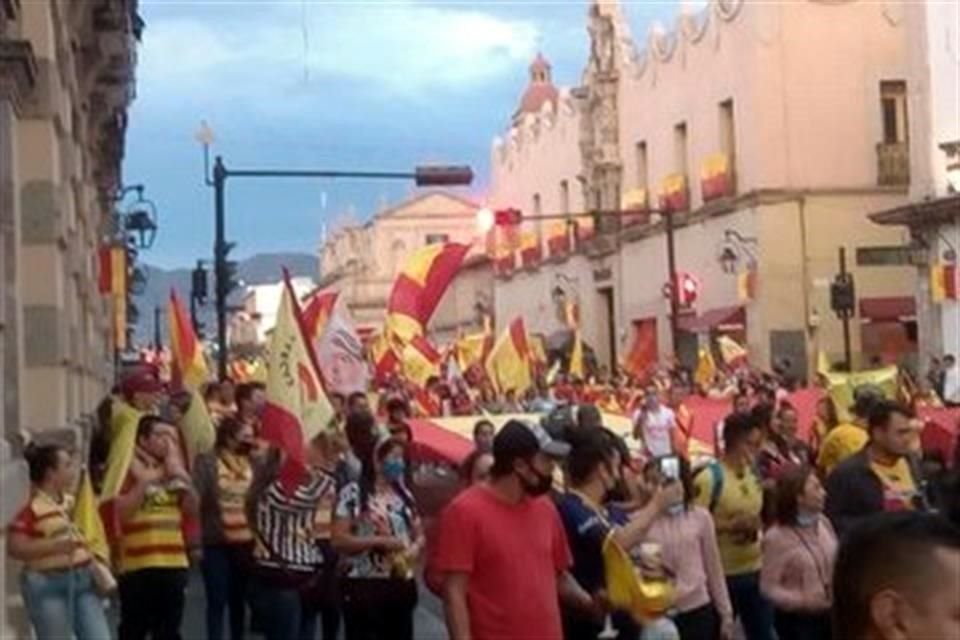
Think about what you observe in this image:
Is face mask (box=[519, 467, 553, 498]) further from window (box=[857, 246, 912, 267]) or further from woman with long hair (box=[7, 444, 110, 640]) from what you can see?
window (box=[857, 246, 912, 267])

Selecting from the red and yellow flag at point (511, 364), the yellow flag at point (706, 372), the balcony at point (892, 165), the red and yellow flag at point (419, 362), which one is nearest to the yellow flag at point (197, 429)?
the red and yellow flag at point (419, 362)

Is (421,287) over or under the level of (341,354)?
over

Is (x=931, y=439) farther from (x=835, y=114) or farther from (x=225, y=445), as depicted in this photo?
(x=835, y=114)

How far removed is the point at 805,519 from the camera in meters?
10.0

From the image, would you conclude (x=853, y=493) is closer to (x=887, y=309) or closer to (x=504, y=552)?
(x=504, y=552)

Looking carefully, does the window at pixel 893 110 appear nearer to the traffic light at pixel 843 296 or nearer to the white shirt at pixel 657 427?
the traffic light at pixel 843 296

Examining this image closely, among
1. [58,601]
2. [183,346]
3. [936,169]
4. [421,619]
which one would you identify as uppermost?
[936,169]

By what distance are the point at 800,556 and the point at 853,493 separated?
386mm

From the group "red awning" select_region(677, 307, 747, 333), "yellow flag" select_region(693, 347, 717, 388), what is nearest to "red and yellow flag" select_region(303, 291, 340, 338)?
"yellow flag" select_region(693, 347, 717, 388)

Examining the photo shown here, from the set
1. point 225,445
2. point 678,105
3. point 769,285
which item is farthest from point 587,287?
point 225,445

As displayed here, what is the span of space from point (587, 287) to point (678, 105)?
14.0 metres

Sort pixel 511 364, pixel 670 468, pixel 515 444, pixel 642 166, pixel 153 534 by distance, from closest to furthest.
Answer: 1. pixel 515 444
2. pixel 670 468
3. pixel 153 534
4. pixel 511 364
5. pixel 642 166

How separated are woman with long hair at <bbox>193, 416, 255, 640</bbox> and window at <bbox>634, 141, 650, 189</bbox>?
167 feet

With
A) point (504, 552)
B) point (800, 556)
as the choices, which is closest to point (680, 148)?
point (800, 556)
